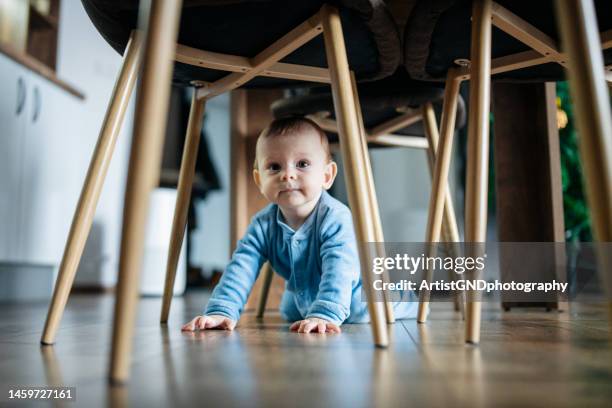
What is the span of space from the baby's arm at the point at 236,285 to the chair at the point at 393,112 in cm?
23

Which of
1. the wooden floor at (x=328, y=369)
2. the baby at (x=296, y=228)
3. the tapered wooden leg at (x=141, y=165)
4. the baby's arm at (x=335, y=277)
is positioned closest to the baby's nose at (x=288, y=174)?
the baby at (x=296, y=228)

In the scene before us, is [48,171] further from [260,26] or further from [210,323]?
[260,26]

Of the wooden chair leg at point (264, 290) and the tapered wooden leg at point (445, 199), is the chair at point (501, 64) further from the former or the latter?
the wooden chair leg at point (264, 290)

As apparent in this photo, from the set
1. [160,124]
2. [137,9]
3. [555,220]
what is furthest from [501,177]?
[160,124]

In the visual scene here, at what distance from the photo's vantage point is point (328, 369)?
495 mm

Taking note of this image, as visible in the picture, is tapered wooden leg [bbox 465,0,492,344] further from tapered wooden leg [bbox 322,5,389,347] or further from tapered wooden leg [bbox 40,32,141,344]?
tapered wooden leg [bbox 40,32,141,344]

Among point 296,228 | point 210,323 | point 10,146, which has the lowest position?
point 210,323

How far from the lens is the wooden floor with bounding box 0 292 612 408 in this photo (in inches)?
15.1

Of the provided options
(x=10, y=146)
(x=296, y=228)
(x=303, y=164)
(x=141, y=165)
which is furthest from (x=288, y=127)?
(x=10, y=146)

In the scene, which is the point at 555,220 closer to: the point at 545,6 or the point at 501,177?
the point at 501,177

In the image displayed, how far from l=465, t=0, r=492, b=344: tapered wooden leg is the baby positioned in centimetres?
31

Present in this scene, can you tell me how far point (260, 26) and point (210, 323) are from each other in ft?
1.47

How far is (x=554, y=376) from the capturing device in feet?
1.50

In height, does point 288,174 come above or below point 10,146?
below
